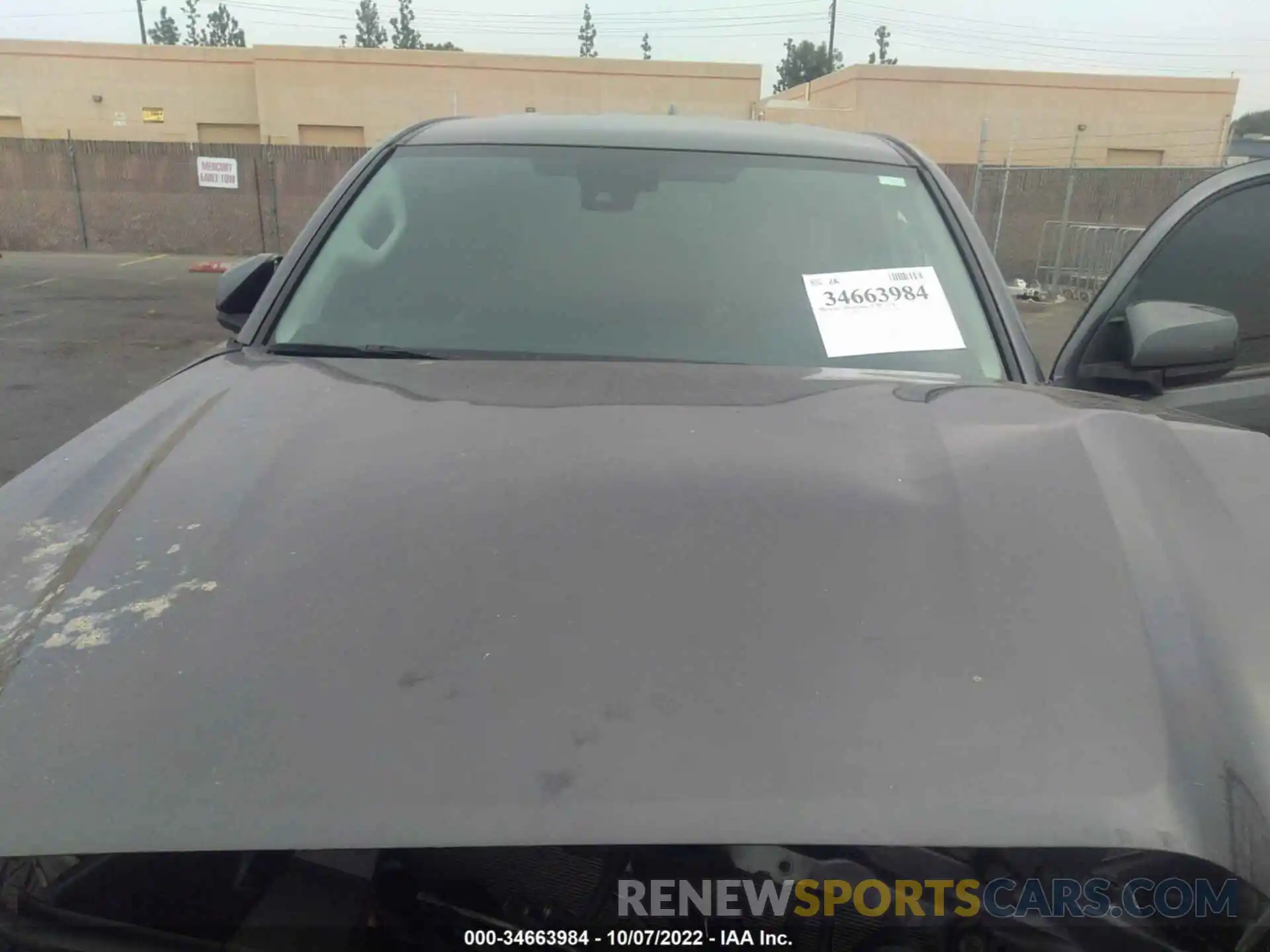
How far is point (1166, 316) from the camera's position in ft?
7.29

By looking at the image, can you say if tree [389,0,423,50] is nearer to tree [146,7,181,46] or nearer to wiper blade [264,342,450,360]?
tree [146,7,181,46]

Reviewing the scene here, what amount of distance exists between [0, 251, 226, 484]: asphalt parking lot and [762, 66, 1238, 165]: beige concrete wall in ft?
81.6

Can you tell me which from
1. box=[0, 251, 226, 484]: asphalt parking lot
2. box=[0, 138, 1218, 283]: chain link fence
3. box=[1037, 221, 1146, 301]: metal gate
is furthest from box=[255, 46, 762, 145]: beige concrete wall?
box=[1037, 221, 1146, 301]: metal gate

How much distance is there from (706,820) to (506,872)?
0.20 metres

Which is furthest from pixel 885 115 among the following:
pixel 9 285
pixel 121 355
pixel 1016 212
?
pixel 121 355

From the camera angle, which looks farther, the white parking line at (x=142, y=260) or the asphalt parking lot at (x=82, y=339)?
the white parking line at (x=142, y=260)

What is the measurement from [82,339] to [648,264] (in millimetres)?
10248

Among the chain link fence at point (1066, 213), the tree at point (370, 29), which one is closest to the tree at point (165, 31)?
the tree at point (370, 29)

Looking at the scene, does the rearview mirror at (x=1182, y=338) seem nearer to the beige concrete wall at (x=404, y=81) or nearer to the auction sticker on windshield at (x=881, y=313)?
the auction sticker on windshield at (x=881, y=313)

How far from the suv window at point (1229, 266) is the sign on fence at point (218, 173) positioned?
858 inches

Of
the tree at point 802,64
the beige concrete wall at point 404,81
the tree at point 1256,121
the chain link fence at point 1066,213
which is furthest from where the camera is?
the tree at point 802,64

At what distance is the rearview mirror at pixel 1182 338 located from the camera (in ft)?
7.11

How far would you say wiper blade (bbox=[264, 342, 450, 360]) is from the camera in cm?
208

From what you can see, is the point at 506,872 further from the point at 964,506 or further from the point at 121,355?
the point at 121,355
